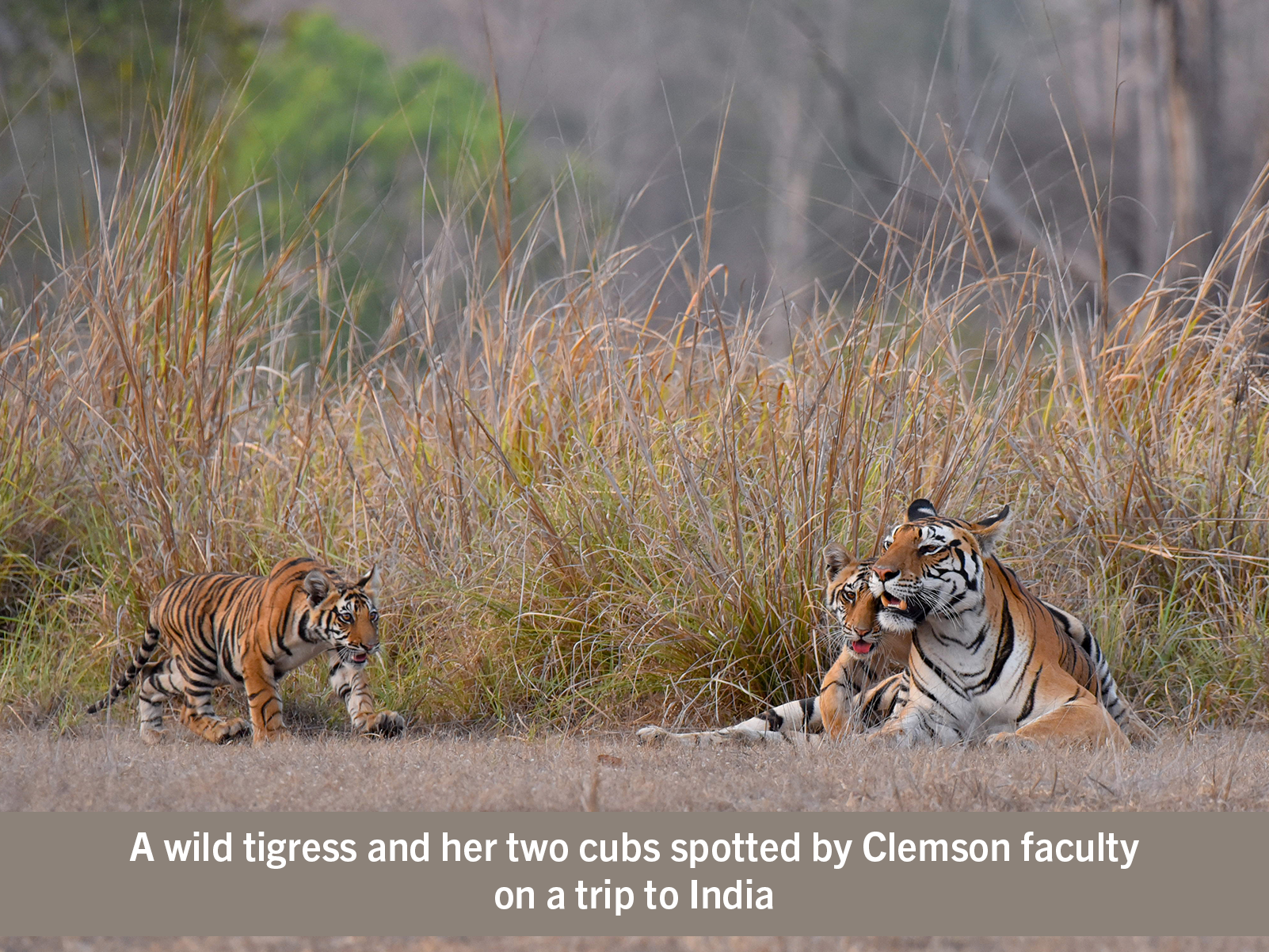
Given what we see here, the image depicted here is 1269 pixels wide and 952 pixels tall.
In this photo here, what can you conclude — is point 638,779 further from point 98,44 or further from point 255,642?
point 98,44

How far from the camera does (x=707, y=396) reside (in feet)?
20.3

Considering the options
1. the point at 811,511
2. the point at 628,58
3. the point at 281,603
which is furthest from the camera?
the point at 628,58

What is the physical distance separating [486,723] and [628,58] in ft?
86.3

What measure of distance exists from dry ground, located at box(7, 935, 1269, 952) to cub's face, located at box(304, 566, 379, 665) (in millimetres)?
1998

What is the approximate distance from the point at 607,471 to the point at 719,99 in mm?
6909

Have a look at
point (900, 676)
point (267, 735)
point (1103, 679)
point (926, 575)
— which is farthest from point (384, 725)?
point (1103, 679)

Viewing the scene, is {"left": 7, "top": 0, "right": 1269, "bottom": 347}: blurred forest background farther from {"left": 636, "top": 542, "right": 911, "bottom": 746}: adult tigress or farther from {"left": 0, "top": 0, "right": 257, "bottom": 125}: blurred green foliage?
{"left": 636, "top": 542, "right": 911, "bottom": 746}: adult tigress

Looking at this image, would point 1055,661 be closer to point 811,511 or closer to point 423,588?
point 811,511

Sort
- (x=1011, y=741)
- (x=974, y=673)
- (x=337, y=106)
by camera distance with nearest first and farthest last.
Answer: (x=1011, y=741) → (x=974, y=673) → (x=337, y=106)

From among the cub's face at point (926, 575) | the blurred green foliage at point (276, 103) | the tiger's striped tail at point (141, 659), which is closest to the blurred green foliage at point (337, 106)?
the blurred green foliage at point (276, 103)

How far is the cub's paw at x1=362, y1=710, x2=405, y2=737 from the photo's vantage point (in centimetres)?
469

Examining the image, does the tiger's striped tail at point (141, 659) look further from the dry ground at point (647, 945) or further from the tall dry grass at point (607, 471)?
the dry ground at point (647, 945)

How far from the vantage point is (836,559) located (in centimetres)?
448

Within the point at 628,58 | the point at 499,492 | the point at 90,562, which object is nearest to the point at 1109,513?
the point at 499,492
